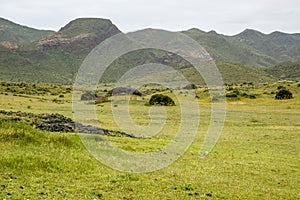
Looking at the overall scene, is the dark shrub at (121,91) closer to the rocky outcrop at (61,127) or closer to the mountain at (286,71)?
the rocky outcrop at (61,127)

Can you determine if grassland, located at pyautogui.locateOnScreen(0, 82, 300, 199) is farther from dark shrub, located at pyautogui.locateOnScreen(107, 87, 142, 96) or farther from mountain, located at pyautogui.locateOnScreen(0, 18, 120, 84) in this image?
mountain, located at pyautogui.locateOnScreen(0, 18, 120, 84)

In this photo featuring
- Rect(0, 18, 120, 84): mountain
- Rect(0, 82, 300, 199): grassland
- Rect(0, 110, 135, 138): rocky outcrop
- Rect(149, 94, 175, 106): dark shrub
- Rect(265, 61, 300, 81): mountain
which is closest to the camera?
Rect(0, 82, 300, 199): grassland

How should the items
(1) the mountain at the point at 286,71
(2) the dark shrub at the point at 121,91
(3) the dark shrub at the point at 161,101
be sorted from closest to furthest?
(3) the dark shrub at the point at 161,101 → (2) the dark shrub at the point at 121,91 → (1) the mountain at the point at 286,71

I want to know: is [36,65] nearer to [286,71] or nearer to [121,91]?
[121,91]

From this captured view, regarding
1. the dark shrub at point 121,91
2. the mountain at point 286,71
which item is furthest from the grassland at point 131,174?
the mountain at point 286,71

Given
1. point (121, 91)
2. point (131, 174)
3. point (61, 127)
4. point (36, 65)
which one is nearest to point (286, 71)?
point (36, 65)

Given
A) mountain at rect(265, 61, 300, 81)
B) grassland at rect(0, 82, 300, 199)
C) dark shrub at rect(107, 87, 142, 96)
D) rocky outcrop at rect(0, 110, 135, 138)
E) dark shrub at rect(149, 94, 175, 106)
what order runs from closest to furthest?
1. grassland at rect(0, 82, 300, 199)
2. rocky outcrop at rect(0, 110, 135, 138)
3. dark shrub at rect(149, 94, 175, 106)
4. dark shrub at rect(107, 87, 142, 96)
5. mountain at rect(265, 61, 300, 81)

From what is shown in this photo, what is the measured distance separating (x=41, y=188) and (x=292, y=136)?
2626 centimetres

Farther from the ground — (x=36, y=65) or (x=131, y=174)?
(x=36, y=65)

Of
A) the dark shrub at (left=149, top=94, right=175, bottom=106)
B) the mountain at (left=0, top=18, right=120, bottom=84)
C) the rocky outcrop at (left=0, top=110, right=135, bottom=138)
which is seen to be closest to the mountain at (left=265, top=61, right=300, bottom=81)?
the mountain at (left=0, top=18, right=120, bottom=84)

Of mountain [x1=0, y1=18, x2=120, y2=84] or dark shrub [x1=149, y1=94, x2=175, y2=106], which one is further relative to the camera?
mountain [x1=0, y1=18, x2=120, y2=84]

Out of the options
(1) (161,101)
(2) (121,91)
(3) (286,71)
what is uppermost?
(3) (286,71)

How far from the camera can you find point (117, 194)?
1284 centimetres

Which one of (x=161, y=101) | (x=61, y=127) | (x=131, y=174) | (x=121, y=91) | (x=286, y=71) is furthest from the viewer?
(x=286, y=71)
